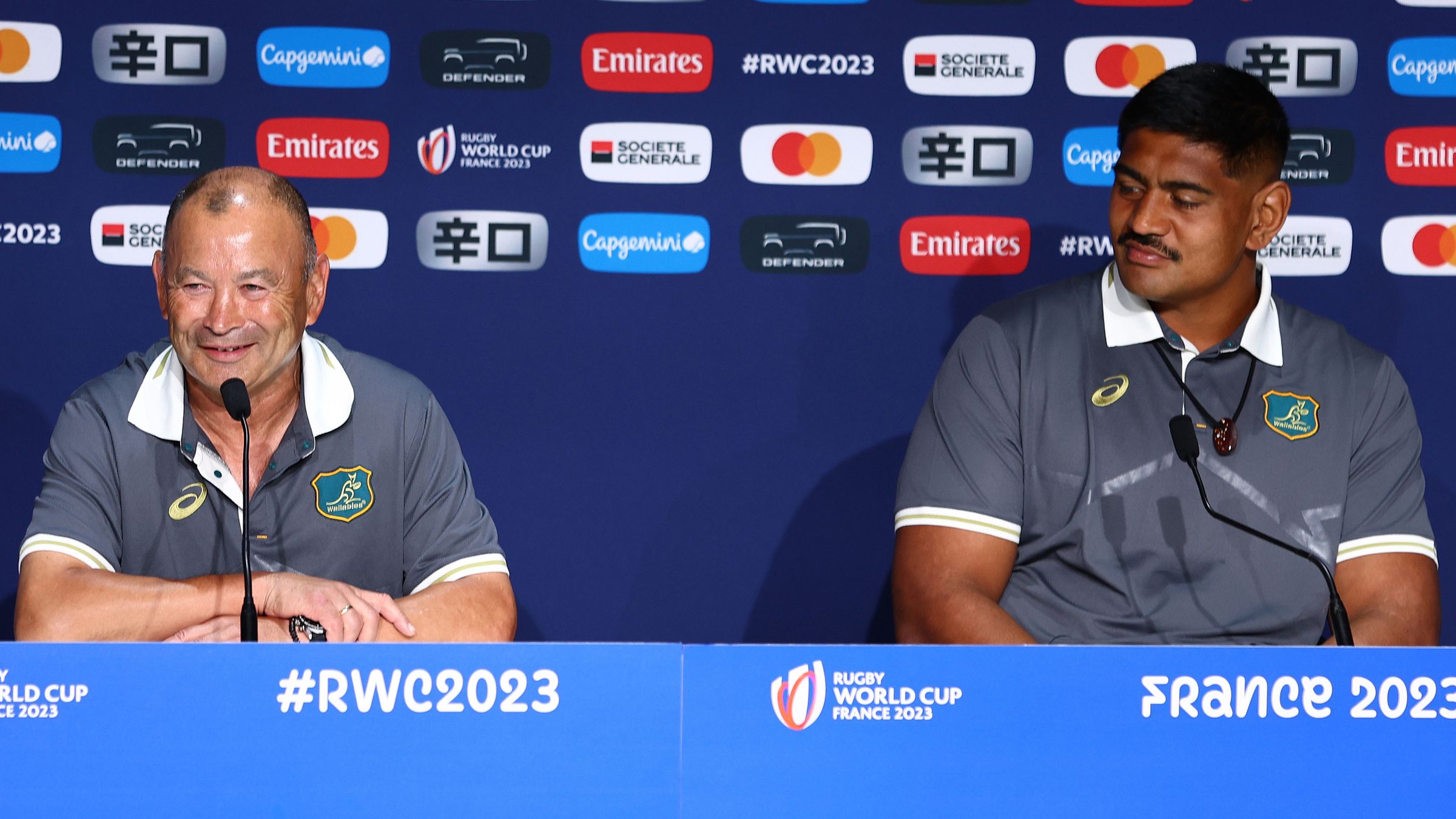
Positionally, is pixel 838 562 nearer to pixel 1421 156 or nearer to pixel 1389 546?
pixel 1389 546

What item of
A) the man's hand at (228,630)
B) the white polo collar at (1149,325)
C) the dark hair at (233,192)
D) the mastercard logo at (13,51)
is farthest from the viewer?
the mastercard logo at (13,51)

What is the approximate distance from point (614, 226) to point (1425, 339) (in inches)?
61.6

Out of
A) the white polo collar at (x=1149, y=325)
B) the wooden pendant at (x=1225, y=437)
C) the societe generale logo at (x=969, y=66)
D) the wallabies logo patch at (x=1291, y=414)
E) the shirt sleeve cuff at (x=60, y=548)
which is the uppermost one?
the societe generale logo at (x=969, y=66)

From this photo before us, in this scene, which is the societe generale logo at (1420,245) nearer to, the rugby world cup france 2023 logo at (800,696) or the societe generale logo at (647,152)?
the societe generale logo at (647,152)

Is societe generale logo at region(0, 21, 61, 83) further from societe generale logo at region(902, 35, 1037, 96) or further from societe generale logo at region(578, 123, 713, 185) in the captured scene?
societe generale logo at region(902, 35, 1037, 96)

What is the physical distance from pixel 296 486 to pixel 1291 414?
132cm

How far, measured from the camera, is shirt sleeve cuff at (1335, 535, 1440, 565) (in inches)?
69.9

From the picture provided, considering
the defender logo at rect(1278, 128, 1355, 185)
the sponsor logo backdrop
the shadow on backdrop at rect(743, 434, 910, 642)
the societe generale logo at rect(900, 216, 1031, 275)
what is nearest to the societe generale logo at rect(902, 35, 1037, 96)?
the sponsor logo backdrop

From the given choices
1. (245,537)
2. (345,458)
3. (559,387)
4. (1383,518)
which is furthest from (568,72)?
(1383,518)

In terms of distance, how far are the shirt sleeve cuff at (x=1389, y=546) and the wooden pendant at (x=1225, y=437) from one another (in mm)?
197

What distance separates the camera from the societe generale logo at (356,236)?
101 inches

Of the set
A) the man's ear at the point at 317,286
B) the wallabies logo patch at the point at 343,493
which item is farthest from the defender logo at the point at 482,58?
the wallabies logo patch at the point at 343,493

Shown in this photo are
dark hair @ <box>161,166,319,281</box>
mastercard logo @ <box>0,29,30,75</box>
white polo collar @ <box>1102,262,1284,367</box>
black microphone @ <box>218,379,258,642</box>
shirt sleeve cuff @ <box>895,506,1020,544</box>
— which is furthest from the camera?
mastercard logo @ <box>0,29,30,75</box>

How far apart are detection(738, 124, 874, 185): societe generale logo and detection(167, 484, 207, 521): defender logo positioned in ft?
4.03
